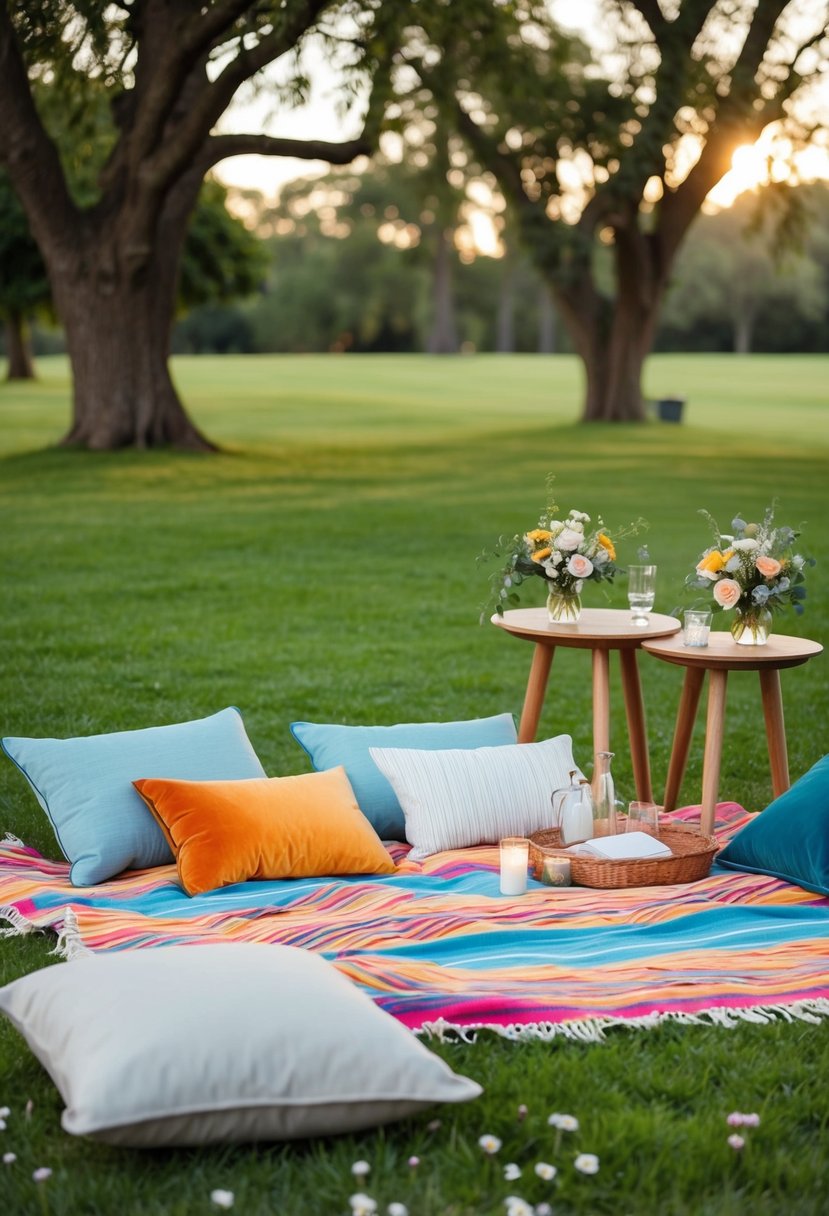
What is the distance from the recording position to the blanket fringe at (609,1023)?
3.62 meters

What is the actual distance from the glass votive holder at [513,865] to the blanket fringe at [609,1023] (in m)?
1.04

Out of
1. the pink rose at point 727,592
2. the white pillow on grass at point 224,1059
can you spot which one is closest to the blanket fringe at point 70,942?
the white pillow on grass at point 224,1059

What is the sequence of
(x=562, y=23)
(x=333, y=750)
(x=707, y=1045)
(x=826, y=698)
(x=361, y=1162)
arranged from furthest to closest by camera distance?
(x=562, y=23), (x=826, y=698), (x=333, y=750), (x=707, y=1045), (x=361, y=1162)

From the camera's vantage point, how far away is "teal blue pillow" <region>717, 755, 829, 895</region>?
15.5 feet

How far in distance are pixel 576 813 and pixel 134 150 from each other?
1286 centimetres

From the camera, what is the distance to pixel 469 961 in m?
4.10

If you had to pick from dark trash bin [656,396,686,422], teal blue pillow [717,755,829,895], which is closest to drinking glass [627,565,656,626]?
teal blue pillow [717,755,829,895]

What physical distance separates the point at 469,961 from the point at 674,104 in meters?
17.6

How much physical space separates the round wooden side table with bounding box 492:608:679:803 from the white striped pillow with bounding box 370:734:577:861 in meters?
0.44

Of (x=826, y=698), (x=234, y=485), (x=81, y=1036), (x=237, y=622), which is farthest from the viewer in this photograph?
(x=234, y=485)

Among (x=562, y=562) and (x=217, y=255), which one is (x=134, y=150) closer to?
(x=217, y=255)

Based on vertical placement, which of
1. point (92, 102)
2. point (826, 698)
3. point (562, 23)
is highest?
point (562, 23)

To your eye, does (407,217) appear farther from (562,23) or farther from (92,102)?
(92,102)

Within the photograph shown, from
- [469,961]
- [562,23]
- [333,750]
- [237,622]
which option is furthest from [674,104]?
[469,961]
